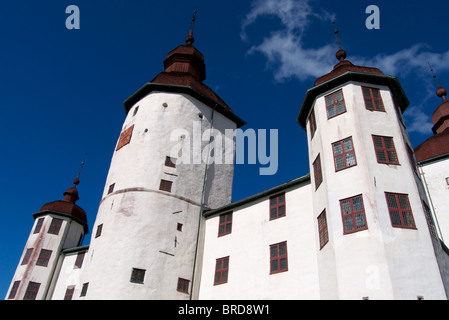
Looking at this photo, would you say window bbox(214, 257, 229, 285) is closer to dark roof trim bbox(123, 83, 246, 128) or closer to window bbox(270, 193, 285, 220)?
window bbox(270, 193, 285, 220)

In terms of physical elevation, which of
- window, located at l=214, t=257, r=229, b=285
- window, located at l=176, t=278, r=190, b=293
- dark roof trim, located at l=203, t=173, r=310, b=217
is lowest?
window, located at l=176, t=278, r=190, b=293

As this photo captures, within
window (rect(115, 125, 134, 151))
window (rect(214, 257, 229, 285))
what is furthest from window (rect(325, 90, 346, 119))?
window (rect(115, 125, 134, 151))

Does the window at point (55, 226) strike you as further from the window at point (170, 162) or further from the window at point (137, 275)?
the window at point (137, 275)

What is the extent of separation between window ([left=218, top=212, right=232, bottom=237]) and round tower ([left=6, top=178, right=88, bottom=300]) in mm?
19372

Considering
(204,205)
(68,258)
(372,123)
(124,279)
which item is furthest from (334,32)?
(68,258)

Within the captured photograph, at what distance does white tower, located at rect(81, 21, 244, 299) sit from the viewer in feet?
67.8

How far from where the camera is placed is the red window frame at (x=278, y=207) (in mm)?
19734

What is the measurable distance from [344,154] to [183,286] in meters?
12.3

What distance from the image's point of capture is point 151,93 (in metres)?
28.7

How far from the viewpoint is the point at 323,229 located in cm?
1605

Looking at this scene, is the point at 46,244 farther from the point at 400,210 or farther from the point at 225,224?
the point at 400,210

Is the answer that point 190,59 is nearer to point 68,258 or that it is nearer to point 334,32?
point 334,32

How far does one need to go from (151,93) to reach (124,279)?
1494 cm
